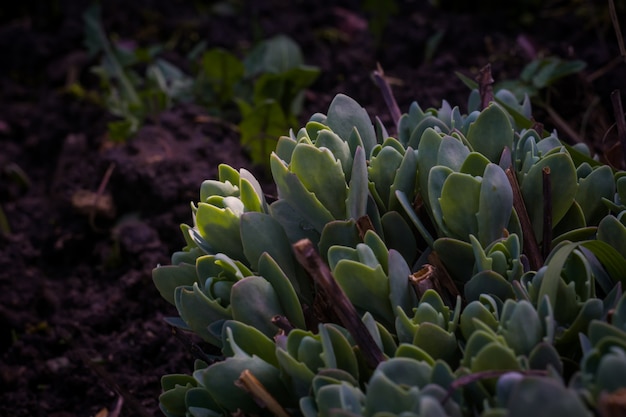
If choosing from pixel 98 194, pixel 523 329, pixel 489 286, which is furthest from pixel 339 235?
pixel 98 194

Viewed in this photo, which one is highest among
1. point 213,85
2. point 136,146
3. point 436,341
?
point 436,341

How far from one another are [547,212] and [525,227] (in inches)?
1.8

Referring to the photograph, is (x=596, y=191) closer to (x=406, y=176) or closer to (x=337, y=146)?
(x=406, y=176)

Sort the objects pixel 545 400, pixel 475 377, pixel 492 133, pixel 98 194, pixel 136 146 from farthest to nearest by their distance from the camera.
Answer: pixel 136 146, pixel 98 194, pixel 492 133, pixel 475 377, pixel 545 400

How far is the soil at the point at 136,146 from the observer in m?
2.14

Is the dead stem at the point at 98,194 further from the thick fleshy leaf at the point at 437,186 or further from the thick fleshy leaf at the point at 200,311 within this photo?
the thick fleshy leaf at the point at 437,186

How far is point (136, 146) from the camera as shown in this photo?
2.69 m

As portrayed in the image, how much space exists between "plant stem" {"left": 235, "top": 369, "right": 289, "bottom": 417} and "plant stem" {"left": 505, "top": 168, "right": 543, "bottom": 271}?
50cm

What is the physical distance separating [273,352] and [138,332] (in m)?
1.10

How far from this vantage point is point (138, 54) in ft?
10.5

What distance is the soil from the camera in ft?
7.04

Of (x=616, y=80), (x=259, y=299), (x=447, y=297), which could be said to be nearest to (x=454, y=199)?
(x=447, y=297)

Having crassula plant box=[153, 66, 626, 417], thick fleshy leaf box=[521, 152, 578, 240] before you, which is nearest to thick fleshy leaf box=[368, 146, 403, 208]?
crassula plant box=[153, 66, 626, 417]

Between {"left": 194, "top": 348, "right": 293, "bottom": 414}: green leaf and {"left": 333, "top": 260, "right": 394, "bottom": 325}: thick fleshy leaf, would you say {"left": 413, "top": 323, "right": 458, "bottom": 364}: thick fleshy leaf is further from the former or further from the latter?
{"left": 194, "top": 348, "right": 293, "bottom": 414}: green leaf
